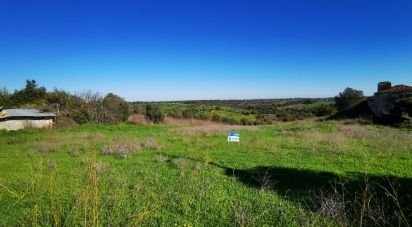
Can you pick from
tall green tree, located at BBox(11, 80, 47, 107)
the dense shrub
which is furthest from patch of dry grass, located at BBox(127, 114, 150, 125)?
tall green tree, located at BBox(11, 80, 47, 107)

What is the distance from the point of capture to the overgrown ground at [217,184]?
4730 mm

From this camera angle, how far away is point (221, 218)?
18.1 feet

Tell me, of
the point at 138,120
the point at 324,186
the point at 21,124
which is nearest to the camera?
the point at 324,186

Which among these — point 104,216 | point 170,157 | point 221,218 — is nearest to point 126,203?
point 104,216

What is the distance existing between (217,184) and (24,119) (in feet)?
92.4

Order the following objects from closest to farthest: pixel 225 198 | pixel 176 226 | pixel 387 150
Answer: pixel 176 226
pixel 225 198
pixel 387 150

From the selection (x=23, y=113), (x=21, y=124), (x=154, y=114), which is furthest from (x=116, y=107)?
(x=21, y=124)

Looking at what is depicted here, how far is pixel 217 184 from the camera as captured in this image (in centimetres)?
775

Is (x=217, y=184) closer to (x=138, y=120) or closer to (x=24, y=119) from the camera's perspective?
(x=138, y=120)

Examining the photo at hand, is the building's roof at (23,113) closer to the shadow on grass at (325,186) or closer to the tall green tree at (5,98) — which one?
the tall green tree at (5,98)

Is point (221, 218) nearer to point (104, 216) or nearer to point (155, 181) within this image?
point (104, 216)

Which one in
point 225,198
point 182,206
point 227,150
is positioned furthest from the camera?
point 227,150

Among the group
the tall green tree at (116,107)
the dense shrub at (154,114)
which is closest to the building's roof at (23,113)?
the tall green tree at (116,107)

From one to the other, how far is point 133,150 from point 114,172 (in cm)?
445
